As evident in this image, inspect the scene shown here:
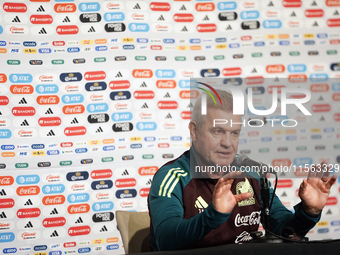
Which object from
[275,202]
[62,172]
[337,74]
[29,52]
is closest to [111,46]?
[29,52]

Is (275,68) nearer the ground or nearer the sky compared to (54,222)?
nearer the sky

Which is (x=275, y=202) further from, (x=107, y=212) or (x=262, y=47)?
(x=262, y=47)

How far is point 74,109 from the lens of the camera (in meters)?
2.99

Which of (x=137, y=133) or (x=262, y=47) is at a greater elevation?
(x=262, y=47)

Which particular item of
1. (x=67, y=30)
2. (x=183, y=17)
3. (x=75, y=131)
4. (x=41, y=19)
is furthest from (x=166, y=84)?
(x=41, y=19)

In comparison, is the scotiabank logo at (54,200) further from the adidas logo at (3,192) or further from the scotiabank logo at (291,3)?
the scotiabank logo at (291,3)

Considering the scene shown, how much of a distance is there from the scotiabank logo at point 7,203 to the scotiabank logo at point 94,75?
4.67 feet

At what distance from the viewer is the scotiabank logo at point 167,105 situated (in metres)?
3.08

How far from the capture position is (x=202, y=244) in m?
1.37

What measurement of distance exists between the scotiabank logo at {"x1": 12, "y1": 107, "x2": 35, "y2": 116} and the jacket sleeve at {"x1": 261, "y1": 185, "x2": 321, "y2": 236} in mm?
2446

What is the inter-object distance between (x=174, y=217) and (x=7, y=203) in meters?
2.30

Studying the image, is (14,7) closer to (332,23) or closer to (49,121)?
(49,121)

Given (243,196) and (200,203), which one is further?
(200,203)

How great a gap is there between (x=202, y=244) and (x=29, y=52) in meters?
2.61
